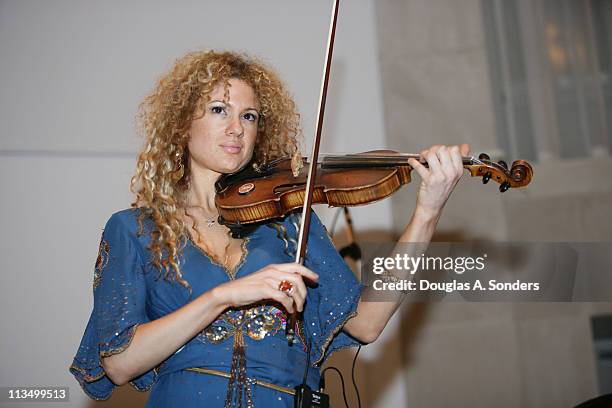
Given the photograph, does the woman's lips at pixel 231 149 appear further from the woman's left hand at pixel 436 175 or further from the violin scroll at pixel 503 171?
the violin scroll at pixel 503 171

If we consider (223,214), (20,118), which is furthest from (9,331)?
(223,214)

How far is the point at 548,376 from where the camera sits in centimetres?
314

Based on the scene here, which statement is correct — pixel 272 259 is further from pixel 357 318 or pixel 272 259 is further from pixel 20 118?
pixel 20 118

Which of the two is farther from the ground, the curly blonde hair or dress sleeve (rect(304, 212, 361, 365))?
the curly blonde hair

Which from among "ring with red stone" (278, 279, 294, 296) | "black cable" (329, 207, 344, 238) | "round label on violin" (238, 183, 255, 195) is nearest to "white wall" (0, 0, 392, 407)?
"black cable" (329, 207, 344, 238)

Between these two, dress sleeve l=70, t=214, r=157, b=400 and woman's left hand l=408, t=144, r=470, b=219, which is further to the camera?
woman's left hand l=408, t=144, r=470, b=219

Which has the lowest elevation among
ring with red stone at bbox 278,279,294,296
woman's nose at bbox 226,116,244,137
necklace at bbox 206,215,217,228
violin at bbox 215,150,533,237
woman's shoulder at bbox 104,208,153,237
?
ring with red stone at bbox 278,279,294,296

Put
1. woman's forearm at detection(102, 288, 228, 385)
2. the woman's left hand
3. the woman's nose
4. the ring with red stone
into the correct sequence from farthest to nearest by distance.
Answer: the woman's nose < the woman's left hand < woman's forearm at detection(102, 288, 228, 385) < the ring with red stone

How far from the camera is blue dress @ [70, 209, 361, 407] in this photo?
1.62 metres

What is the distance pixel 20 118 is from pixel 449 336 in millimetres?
1764

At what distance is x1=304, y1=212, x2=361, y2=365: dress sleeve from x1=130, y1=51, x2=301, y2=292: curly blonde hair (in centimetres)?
22

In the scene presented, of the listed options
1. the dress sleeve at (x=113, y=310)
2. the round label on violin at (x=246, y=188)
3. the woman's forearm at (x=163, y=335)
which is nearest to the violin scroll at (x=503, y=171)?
the round label on violin at (x=246, y=188)

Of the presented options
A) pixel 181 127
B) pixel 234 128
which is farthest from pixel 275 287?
pixel 181 127

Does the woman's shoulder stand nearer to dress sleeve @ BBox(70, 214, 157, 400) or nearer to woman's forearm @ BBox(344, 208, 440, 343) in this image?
dress sleeve @ BBox(70, 214, 157, 400)
